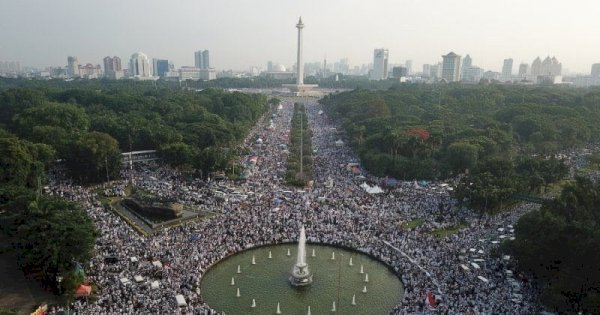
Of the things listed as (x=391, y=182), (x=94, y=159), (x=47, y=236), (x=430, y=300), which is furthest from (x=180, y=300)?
(x=391, y=182)

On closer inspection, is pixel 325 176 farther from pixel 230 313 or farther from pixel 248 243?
pixel 230 313

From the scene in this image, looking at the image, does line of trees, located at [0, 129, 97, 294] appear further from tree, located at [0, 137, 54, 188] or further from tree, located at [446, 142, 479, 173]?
tree, located at [446, 142, 479, 173]

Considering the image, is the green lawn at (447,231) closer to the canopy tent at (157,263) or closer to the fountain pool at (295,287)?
the fountain pool at (295,287)

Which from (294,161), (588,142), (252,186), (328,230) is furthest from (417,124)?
(328,230)

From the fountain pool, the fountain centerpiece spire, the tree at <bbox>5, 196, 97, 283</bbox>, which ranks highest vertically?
the tree at <bbox>5, 196, 97, 283</bbox>

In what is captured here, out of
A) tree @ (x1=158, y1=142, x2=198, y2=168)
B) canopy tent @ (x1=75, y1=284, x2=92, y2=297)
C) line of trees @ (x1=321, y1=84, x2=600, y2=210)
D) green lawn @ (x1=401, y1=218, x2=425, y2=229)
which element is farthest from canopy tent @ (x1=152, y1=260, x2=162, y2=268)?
line of trees @ (x1=321, y1=84, x2=600, y2=210)

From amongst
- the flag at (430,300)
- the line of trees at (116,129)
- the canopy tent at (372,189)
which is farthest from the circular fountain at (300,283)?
the line of trees at (116,129)
